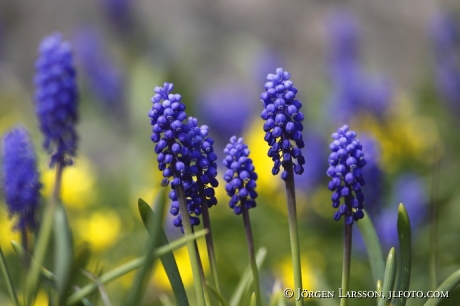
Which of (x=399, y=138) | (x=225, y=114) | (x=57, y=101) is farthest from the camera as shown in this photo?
(x=225, y=114)

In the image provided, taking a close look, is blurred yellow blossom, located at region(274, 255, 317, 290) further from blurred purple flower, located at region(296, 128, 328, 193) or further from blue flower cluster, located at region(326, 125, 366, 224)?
blue flower cluster, located at region(326, 125, 366, 224)

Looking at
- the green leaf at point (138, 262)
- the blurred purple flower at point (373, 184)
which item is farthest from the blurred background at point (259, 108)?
the green leaf at point (138, 262)

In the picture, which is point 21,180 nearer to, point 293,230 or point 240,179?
point 240,179

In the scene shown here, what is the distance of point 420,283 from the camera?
2775mm

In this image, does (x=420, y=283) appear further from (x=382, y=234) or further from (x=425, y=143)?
(x=425, y=143)

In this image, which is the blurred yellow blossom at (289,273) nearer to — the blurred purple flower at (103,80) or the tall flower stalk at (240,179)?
the tall flower stalk at (240,179)

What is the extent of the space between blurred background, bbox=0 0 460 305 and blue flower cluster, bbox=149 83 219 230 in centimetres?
80

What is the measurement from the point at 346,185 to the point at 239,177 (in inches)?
12.0

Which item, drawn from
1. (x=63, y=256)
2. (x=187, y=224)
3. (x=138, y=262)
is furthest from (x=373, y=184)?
(x=63, y=256)

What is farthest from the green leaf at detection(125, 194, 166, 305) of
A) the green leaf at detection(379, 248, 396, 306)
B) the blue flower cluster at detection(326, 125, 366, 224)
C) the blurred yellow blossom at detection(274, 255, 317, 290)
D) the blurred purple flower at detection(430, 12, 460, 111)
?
the blurred purple flower at detection(430, 12, 460, 111)

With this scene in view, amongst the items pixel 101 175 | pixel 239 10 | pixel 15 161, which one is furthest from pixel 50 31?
pixel 15 161

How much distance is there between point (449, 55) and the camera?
4.46m

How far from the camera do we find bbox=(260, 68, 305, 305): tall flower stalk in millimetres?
1467

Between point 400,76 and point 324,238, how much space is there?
4.54m
